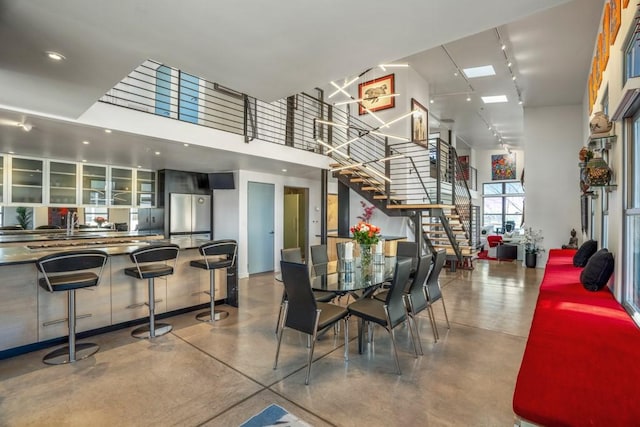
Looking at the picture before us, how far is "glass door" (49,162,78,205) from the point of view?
6.00m

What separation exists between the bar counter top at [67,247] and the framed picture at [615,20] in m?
5.18

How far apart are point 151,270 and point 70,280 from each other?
2.42ft

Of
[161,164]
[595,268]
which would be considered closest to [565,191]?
[595,268]

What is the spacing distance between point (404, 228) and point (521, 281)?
2579 millimetres

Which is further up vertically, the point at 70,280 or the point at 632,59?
the point at 632,59

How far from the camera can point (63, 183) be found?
242 inches

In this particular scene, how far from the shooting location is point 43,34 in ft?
6.32

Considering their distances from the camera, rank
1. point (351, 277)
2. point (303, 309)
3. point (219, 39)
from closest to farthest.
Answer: point (219, 39) → point (303, 309) → point (351, 277)

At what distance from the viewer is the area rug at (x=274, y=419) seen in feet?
6.78

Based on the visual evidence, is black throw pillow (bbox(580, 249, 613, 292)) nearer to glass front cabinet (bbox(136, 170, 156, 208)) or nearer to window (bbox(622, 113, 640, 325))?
window (bbox(622, 113, 640, 325))

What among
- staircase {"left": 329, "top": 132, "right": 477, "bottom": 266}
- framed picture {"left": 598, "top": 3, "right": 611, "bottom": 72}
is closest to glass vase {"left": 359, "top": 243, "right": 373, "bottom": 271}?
staircase {"left": 329, "top": 132, "right": 477, "bottom": 266}

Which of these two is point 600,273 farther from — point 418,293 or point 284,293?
point 284,293

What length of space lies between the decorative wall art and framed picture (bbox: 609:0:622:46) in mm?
12339

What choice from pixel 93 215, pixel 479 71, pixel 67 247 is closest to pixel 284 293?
pixel 67 247
